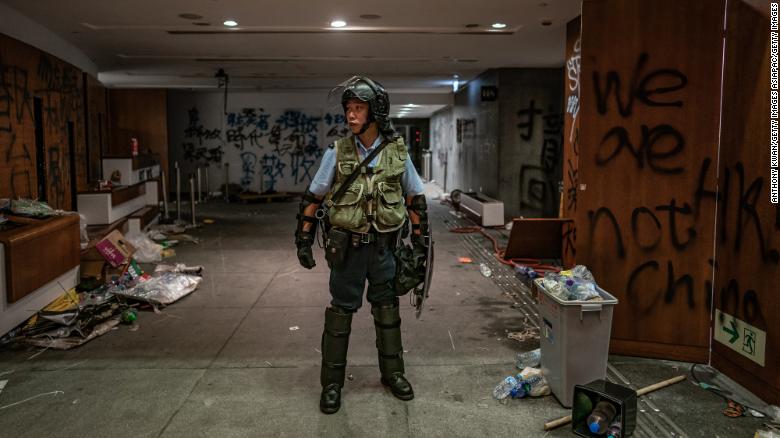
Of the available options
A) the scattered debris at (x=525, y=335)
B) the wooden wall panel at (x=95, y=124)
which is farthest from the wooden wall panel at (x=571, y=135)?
the wooden wall panel at (x=95, y=124)

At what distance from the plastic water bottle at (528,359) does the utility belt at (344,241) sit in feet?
4.17

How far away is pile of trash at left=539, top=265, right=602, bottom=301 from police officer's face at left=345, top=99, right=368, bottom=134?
1344mm

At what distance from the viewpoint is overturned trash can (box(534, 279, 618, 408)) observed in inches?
121

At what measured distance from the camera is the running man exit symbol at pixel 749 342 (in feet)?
10.5

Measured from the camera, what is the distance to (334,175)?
311 cm

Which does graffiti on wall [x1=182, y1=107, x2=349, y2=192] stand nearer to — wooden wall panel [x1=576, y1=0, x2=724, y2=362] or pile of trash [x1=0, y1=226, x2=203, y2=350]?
pile of trash [x1=0, y1=226, x2=203, y2=350]

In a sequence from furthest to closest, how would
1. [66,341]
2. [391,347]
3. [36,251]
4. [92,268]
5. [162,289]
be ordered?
[92,268] → [162,289] → [36,251] → [66,341] → [391,347]

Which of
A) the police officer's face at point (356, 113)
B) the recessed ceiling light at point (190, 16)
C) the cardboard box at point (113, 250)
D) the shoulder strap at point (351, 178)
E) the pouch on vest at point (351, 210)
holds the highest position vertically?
the recessed ceiling light at point (190, 16)

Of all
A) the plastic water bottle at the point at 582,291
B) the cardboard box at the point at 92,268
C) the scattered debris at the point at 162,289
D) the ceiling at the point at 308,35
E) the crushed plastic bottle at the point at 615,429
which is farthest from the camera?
the ceiling at the point at 308,35

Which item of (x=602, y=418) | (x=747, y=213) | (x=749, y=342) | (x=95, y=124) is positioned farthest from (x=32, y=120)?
(x=749, y=342)

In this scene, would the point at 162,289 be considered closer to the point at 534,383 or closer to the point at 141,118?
the point at 534,383

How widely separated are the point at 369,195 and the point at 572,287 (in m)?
1.19

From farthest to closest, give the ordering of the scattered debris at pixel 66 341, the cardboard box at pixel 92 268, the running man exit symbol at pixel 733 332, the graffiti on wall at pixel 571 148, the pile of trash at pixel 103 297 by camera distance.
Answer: the graffiti on wall at pixel 571 148 < the cardboard box at pixel 92 268 < the pile of trash at pixel 103 297 < the scattered debris at pixel 66 341 < the running man exit symbol at pixel 733 332

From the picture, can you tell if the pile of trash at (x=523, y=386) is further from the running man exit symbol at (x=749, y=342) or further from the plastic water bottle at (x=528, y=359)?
the running man exit symbol at (x=749, y=342)
